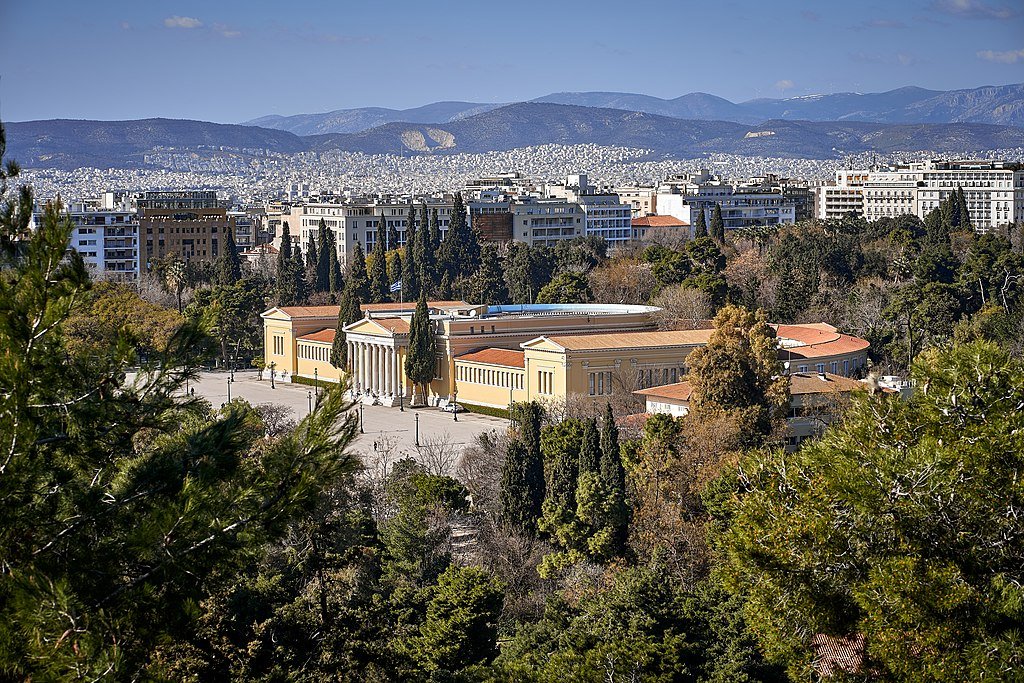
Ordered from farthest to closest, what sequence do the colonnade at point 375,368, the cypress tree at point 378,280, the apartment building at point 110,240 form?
the apartment building at point 110,240 → the cypress tree at point 378,280 → the colonnade at point 375,368

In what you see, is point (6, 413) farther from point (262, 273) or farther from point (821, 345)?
point (262, 273)

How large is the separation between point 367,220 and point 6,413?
6981 centimetres

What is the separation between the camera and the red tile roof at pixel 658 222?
85.3 meters

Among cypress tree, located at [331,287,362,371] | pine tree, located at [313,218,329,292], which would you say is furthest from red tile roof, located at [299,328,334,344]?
pine tree, located at [313,218,329,292]

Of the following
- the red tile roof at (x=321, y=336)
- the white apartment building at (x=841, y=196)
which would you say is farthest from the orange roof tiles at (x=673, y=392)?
the white apartment building at (x=841, y=196)

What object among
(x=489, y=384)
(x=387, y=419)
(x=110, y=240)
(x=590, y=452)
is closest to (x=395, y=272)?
(x=489, y=384)

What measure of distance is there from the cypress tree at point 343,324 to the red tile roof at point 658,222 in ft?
117

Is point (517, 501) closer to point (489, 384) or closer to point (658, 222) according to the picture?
point (489, 384)

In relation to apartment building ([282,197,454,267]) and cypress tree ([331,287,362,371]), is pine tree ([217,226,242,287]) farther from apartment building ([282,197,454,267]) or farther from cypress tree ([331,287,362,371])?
apartment building ([282,197,454,267])

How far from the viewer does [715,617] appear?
19.0 meters

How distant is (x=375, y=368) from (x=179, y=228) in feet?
108

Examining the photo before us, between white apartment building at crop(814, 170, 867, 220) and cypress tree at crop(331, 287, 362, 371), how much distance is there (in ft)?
149

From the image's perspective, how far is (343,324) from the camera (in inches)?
1977

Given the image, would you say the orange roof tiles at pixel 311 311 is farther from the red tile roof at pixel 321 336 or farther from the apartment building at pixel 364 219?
the apartment building at pixel 364 219
